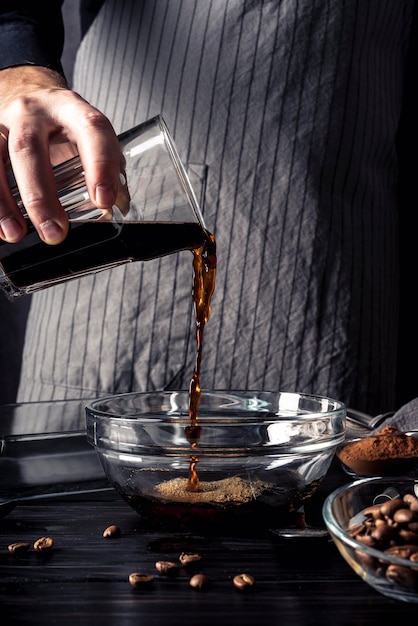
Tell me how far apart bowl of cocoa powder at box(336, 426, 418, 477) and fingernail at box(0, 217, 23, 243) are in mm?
427

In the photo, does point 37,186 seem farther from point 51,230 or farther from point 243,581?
point 243,581

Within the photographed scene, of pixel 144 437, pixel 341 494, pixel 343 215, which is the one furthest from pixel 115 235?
pixel 343 215

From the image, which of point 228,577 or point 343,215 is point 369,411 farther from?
point 228,577

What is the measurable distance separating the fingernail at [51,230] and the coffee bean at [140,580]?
34 centimetres

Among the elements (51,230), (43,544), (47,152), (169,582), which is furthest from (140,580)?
(47,152)

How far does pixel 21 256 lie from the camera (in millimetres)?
906

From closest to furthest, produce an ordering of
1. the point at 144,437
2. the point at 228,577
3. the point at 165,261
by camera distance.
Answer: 1. the point at 228,577
2. the point at 144,437
3. the point at 165,261

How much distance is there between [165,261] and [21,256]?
66cm

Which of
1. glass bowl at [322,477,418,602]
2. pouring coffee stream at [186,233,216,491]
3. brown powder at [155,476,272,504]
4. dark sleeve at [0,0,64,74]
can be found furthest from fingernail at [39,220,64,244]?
dark sleeve at [0,0,64,74]

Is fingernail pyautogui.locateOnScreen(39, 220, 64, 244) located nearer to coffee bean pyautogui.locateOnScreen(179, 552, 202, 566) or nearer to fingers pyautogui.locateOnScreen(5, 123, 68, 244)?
fingers pyautogui.locateOnScreen(5, 123, 68, 244)

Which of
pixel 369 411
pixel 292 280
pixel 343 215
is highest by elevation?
pixel 343 215

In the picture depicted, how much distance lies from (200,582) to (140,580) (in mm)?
47

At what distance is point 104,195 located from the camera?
0.83m

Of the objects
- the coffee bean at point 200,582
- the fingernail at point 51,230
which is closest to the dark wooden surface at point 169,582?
the coffee bean at point 200,582
